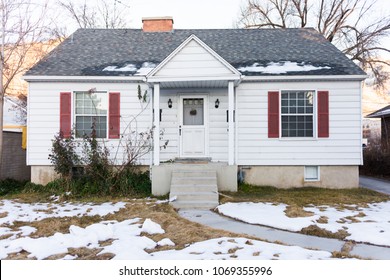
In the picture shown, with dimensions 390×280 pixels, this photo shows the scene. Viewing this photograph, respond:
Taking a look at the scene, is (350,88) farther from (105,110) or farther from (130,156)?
(105,110)

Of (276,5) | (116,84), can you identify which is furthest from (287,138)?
(276,5)

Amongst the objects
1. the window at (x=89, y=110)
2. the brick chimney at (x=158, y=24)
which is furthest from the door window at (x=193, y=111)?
the brick chimney at (x=158, y=24)

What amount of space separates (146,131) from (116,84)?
1.75m

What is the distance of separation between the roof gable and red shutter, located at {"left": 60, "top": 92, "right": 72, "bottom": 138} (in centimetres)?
295

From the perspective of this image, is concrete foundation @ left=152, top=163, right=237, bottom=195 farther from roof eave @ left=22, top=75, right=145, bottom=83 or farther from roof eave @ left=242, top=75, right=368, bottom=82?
roof eave @ left=22, top=75, right=145, bottom=83

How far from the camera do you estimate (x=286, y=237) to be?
16.3 ft

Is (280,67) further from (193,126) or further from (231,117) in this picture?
(193,126)

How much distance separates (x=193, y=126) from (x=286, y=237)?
5527mm

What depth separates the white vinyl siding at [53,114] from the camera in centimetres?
972

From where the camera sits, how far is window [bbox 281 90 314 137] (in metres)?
9.70

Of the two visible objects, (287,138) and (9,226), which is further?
(287,138)

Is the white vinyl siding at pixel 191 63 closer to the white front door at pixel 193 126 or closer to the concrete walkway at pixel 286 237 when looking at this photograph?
the white front door at pixel 193 126

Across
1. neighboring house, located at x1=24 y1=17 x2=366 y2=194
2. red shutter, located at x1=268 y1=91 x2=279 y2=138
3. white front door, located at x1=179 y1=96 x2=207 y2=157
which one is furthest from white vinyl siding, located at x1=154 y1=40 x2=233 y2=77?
red shutter, located at x1=268 y1=91 x2=279 y2=138

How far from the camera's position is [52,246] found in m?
4.43
